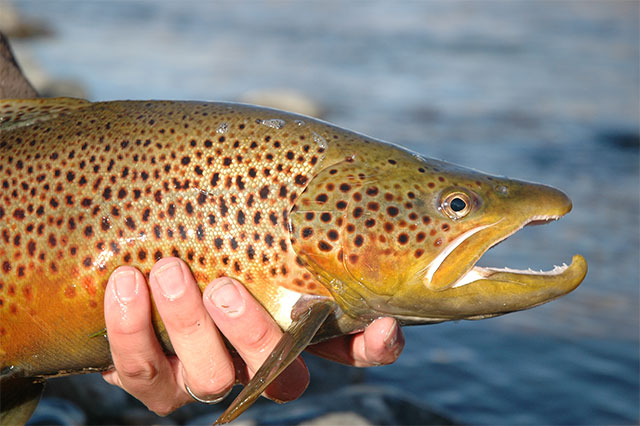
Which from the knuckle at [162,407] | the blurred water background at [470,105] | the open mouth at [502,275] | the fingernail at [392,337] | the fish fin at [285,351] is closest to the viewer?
the fish fin at [285,351]

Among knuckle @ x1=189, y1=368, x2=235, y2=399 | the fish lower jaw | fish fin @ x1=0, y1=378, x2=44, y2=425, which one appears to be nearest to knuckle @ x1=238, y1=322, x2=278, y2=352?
knuckle @ x1=189, y1=368, x2=235, y2=399

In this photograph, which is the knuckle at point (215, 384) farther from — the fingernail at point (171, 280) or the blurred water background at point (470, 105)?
the blurred water background at point (470, 105)

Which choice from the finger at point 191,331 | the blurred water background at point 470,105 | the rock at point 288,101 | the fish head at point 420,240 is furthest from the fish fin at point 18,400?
the rock at point 288,101

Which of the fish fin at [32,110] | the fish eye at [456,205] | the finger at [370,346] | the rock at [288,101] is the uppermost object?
the rock at [288,101]

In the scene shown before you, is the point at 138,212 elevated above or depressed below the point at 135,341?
above

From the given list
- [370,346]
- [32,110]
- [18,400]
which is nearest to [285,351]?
[370,346]

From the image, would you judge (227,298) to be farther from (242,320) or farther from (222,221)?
(222,221)

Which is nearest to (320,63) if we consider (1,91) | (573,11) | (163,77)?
(163,77)
